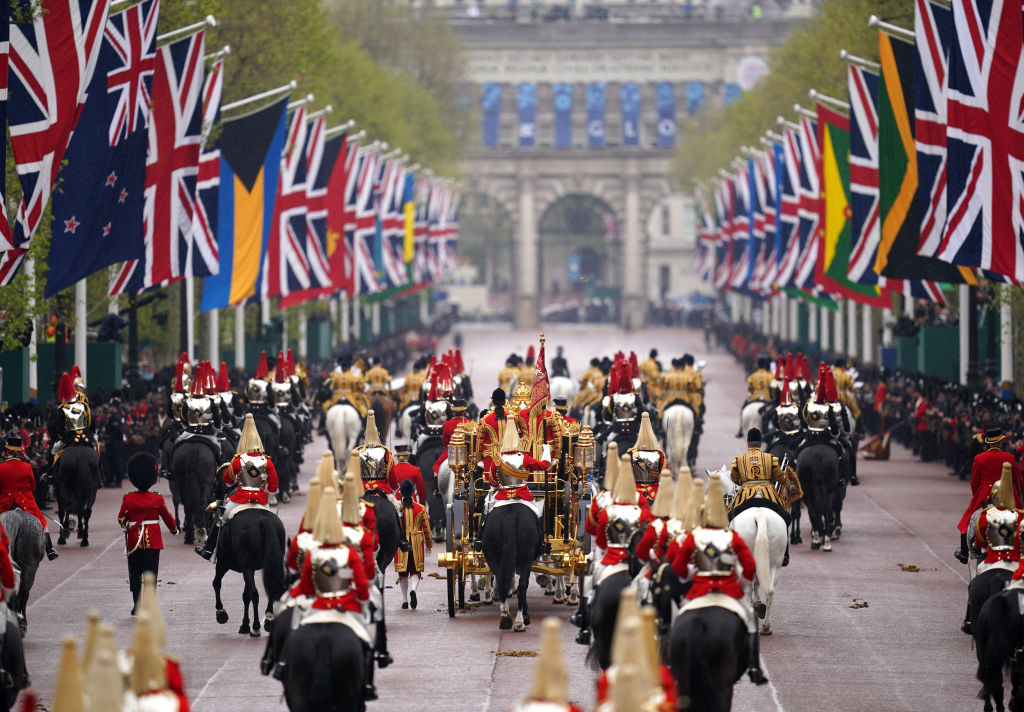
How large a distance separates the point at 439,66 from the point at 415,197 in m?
17.6

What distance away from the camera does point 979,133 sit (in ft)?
94.3

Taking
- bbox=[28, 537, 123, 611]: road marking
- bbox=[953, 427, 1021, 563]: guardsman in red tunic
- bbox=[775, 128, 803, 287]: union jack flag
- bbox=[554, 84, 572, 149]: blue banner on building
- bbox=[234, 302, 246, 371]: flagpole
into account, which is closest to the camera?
bbox=[953, 427, 1021, 563]: guardsman in red tunic

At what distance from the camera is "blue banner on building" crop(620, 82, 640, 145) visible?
11062 centimetres

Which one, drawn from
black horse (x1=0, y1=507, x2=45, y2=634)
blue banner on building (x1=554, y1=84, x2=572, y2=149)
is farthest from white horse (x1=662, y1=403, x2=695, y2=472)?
blue banner on building (x1=554, y1=84, x2=572, y2=149)

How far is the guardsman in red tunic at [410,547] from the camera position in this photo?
21484mm

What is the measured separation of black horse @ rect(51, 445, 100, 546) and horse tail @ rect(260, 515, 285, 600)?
6601 millimetres

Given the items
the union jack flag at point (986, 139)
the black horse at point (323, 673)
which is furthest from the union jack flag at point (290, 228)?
the black horse at point (323, 673)

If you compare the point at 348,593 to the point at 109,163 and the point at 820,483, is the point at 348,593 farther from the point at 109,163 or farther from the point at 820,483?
the point at 109,163

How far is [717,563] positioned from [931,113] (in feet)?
62.4

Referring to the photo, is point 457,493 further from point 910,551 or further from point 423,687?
point 910,551

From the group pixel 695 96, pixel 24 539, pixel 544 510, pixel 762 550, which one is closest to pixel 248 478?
pixel 24 539

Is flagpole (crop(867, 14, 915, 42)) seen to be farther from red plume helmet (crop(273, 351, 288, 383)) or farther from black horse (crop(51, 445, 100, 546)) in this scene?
black horse (crop(51, 445, 100, 546))

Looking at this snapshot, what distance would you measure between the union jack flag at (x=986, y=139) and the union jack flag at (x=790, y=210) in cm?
2274

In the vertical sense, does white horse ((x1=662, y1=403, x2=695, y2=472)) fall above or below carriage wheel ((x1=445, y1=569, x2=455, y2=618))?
above
